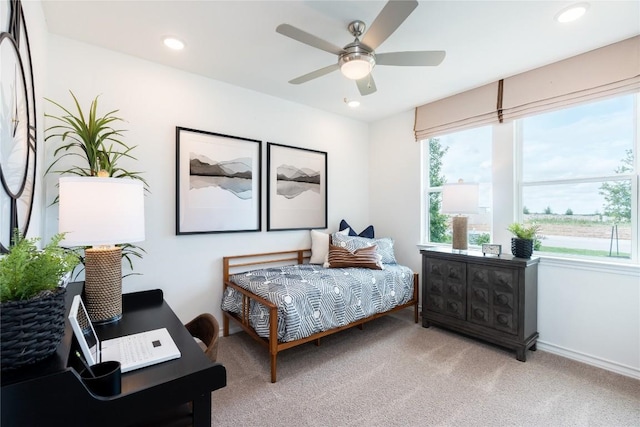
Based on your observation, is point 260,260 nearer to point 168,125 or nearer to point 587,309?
point 168,125

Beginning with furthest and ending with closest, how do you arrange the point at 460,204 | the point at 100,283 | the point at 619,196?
the point at 460,204, the point at 619,196, the point at 100,283

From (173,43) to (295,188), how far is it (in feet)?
6.04

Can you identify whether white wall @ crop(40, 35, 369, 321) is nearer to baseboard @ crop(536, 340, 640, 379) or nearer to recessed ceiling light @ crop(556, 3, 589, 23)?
recessed ceiling light @ crop(556, 3, 589, 23)

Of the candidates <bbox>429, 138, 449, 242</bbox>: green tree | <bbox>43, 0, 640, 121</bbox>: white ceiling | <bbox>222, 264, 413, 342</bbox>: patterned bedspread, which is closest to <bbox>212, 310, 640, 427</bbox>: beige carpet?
<bbox>222, 264, 413, 342</bbox>: patterned bedspread

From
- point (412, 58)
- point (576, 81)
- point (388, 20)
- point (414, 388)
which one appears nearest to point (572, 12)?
point (576, 81)

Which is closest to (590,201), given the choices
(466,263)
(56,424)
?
(466,263)

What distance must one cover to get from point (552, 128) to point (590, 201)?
A: 2.49 ft

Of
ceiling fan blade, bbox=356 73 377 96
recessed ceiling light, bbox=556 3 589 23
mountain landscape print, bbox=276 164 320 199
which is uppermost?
recessed ceiling light, bbox=556 3 589 23

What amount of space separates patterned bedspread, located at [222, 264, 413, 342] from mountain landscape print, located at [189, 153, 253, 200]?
90 cm

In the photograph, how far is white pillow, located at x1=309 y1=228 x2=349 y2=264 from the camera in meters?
3.57

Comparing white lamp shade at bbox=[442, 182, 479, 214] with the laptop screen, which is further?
white lamp shade at bbox=[442, 182, 479, 214]

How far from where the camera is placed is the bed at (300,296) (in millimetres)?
2305

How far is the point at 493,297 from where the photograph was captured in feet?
9.09

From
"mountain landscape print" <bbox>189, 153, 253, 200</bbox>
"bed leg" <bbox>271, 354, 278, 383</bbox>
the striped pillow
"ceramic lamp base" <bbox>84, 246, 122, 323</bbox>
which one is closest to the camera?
"ceramic lamp base" <bbox>84, 246, 122, 323</bbox>
